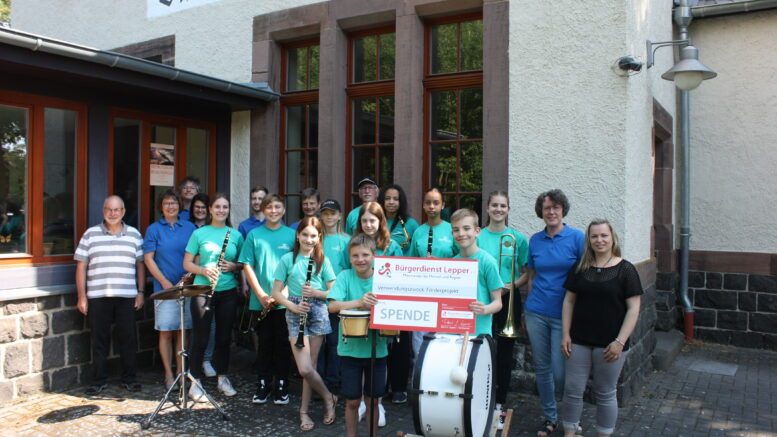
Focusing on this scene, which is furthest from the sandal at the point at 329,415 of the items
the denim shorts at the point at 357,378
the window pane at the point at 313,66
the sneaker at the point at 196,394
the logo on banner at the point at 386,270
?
the window pane at the point at 313,66

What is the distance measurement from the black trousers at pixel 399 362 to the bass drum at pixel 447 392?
1.59 metres

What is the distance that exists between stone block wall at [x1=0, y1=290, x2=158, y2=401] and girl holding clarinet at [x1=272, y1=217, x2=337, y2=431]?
241 cm

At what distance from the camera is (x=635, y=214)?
588cm

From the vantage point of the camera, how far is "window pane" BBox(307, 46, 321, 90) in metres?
7.53

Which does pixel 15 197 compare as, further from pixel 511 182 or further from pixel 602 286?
pixel 602 286

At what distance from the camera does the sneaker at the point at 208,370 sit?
6.24m

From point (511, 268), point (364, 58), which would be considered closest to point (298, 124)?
point (364, 58)

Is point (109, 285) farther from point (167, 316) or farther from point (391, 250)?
point (391, 250)

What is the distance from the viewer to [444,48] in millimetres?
6738

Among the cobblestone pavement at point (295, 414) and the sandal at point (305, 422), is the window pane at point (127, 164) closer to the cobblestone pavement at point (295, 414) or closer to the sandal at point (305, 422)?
the cobblestone pavement at point (295, 414)

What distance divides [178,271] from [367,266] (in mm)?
2516

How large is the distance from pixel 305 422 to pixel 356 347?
1.10m

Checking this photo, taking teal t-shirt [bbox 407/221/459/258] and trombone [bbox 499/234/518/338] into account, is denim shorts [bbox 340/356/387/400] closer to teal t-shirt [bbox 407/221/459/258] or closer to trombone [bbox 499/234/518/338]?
trombone [bbox 499/234/518/338]

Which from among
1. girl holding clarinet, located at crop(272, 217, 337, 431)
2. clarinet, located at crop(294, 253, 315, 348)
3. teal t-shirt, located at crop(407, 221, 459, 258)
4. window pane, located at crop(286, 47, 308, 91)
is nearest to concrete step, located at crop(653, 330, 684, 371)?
teal t-shirt, located at crop(407, 221, 459, 258)
